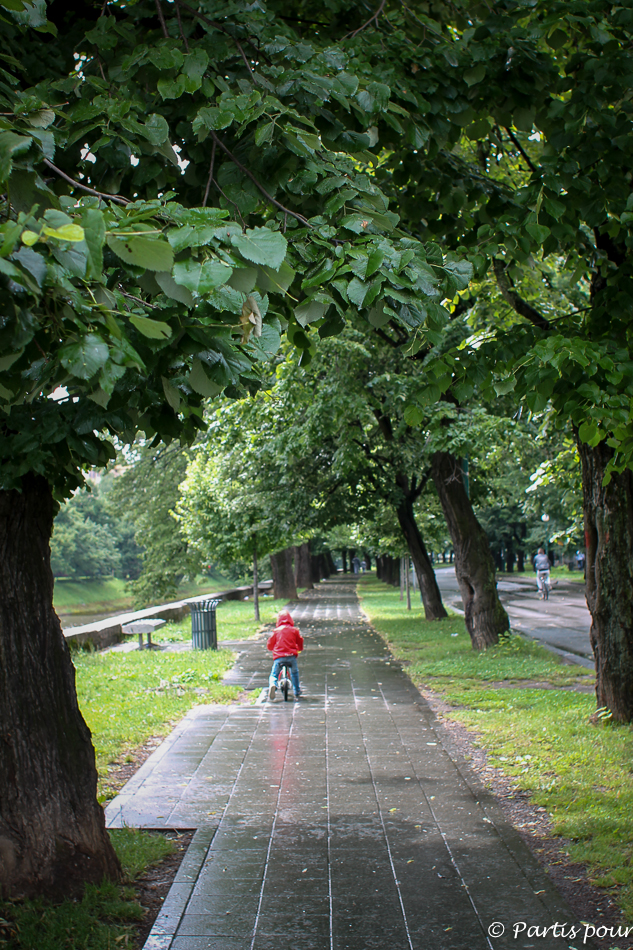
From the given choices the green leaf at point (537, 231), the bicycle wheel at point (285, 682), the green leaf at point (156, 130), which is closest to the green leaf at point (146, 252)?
the green leaf at point (156, 130)

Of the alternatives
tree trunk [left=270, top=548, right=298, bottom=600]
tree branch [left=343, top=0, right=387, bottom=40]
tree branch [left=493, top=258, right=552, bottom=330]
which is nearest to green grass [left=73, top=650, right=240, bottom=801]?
tree branch [left=493, top=258, right=552, bottom=330]

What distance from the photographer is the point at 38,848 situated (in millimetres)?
3977

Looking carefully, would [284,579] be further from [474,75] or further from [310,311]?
[310,311]

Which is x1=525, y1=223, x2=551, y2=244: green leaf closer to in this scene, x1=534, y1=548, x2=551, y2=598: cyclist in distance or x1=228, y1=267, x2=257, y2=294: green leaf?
x1=228, y1=267, x2=257, y2=294: green leaf

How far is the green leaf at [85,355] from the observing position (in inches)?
75.0

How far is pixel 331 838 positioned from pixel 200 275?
4.02 m

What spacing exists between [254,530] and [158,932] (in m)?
14.5

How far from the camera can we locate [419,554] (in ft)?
61.1

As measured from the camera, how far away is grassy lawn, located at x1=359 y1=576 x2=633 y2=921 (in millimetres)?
4758

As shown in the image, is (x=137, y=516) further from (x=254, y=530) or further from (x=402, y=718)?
(x=402, y=718)

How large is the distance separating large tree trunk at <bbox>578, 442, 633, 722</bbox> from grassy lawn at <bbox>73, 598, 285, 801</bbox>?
14.8 ft

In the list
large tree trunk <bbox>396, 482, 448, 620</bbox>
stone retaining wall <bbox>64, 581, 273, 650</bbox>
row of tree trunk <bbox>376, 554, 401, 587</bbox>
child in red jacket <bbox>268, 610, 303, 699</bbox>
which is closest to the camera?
child in red jacket <bbox>268, 610, 303, 699</bbox>

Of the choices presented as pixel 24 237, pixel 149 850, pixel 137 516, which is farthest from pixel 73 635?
pixel 137 516

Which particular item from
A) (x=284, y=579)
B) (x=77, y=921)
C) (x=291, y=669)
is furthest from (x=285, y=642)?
(x=284, y=579)
